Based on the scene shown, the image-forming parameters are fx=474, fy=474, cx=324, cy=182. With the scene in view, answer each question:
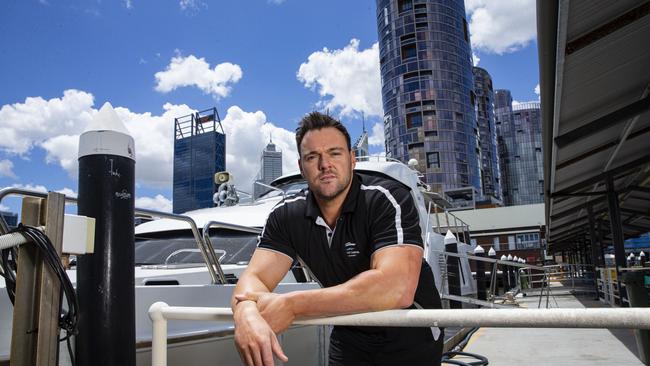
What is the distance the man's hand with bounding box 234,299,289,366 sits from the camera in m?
1.59

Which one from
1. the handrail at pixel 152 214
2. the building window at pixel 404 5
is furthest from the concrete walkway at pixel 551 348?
the building window at pixel 404 5

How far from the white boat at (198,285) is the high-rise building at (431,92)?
8892cm

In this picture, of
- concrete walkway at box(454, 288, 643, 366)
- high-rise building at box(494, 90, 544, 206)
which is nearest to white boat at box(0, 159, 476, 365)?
concrete walkway at box(454, 288, 643, 366)

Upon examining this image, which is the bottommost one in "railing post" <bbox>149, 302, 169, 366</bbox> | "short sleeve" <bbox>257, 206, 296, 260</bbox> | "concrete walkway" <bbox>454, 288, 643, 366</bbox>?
"concrete walkway" <bbox>454, 288, 643, 366</bbox>

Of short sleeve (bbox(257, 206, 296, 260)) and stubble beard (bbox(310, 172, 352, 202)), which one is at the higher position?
stubble beard (bbox(310, 172, 352, 202))

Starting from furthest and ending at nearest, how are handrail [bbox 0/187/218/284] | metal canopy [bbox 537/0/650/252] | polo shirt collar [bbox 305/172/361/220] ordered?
1. metal canopy [bbox 537/0/650/252]
2. handrail [bbox 0/187/218/284]
3. polo shirt collar [bbox 305/172/361/220]

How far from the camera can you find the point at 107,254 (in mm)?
2545

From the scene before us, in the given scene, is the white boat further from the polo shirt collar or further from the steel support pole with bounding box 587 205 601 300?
the steel support pole with bounding box 587 205 601 300

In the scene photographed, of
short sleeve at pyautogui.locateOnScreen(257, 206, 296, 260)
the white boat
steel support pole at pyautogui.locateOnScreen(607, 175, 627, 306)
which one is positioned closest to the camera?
short sleeve at pyautogui.locateOnScreen(257, 206, 296, 260)

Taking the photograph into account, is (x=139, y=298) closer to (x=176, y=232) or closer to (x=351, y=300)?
(x=351, y=300)

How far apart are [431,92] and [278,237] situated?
9585 cm

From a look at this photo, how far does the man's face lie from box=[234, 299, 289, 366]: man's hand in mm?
743

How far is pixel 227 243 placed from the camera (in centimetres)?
529

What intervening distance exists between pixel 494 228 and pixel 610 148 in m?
45.2
